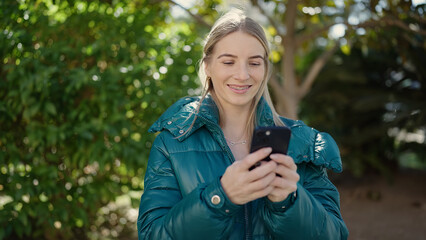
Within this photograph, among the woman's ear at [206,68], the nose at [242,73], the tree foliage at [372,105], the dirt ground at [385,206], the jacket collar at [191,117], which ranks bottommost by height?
the dirt ground at [385,206]

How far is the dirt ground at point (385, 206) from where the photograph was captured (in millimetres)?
5422

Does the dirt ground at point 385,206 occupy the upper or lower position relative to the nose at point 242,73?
lower

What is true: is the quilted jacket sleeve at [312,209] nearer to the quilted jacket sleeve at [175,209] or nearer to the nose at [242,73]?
the quilted jacket sleeve at [175,209]

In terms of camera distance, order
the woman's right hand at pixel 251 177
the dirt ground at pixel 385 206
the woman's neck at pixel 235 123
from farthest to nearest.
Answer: the dirt ground at pixel 385 206, the woman's neck at pixel 235 123, the woman's right hand at pixel 251 177

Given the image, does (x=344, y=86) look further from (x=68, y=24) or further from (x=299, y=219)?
(x=299, y=219)

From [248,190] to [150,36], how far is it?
2916mm

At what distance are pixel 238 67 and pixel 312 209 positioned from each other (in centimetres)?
64

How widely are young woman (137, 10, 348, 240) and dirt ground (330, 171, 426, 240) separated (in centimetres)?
377

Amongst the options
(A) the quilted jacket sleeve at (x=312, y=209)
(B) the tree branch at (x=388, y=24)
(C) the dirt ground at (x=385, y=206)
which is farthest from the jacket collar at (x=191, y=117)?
(C) the dirt ground at (x=385, y=206)

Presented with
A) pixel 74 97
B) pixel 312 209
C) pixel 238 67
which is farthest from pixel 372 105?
pixel 312 209

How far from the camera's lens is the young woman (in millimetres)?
1494

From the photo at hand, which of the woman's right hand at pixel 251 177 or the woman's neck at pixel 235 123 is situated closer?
the woman's right hand at pixel 251 177

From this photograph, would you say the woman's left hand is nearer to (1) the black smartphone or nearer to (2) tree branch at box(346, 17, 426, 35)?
(1) the black smartphone

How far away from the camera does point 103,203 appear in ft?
15.8
